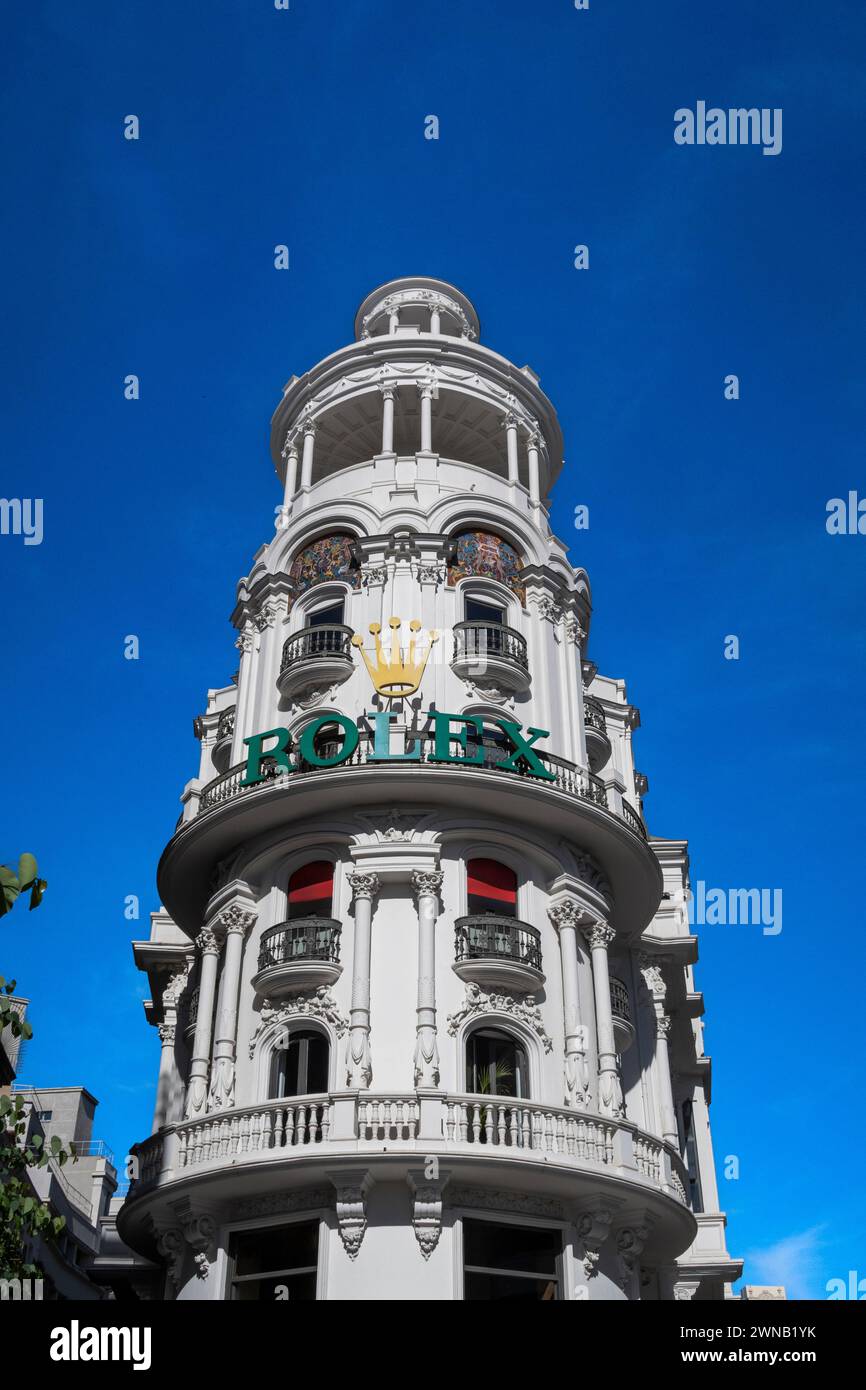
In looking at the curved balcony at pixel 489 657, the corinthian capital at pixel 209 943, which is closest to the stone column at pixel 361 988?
the corinthian capital at pixel 209 943

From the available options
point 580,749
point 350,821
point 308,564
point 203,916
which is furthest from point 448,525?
point 203,916

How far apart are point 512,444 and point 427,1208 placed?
25.5 m

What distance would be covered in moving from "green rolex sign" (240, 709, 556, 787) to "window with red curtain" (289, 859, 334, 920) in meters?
2.70

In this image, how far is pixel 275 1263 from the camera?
29125mm

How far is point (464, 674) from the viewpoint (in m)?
37.5

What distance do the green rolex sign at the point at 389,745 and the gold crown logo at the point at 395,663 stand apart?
0.77m

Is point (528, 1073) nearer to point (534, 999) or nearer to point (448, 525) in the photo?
point (534, 999)

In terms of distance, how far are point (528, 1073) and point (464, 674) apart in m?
11.4

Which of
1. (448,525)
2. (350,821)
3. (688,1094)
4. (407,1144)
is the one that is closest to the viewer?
(407,1144)

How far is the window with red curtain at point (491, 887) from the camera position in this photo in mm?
33688

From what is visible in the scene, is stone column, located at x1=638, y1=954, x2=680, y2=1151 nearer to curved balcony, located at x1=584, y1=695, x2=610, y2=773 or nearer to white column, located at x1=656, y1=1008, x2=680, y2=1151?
white column, located at x1=656, y1=1008, x2=680, y2=1151

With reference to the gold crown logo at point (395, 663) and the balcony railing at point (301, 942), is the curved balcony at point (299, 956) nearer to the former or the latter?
the balcony railing at point (301, 942)

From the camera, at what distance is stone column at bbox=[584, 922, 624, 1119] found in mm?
31609

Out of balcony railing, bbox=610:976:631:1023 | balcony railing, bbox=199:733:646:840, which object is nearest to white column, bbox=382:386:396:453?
balcony railing, bbox=199:733:646:840
